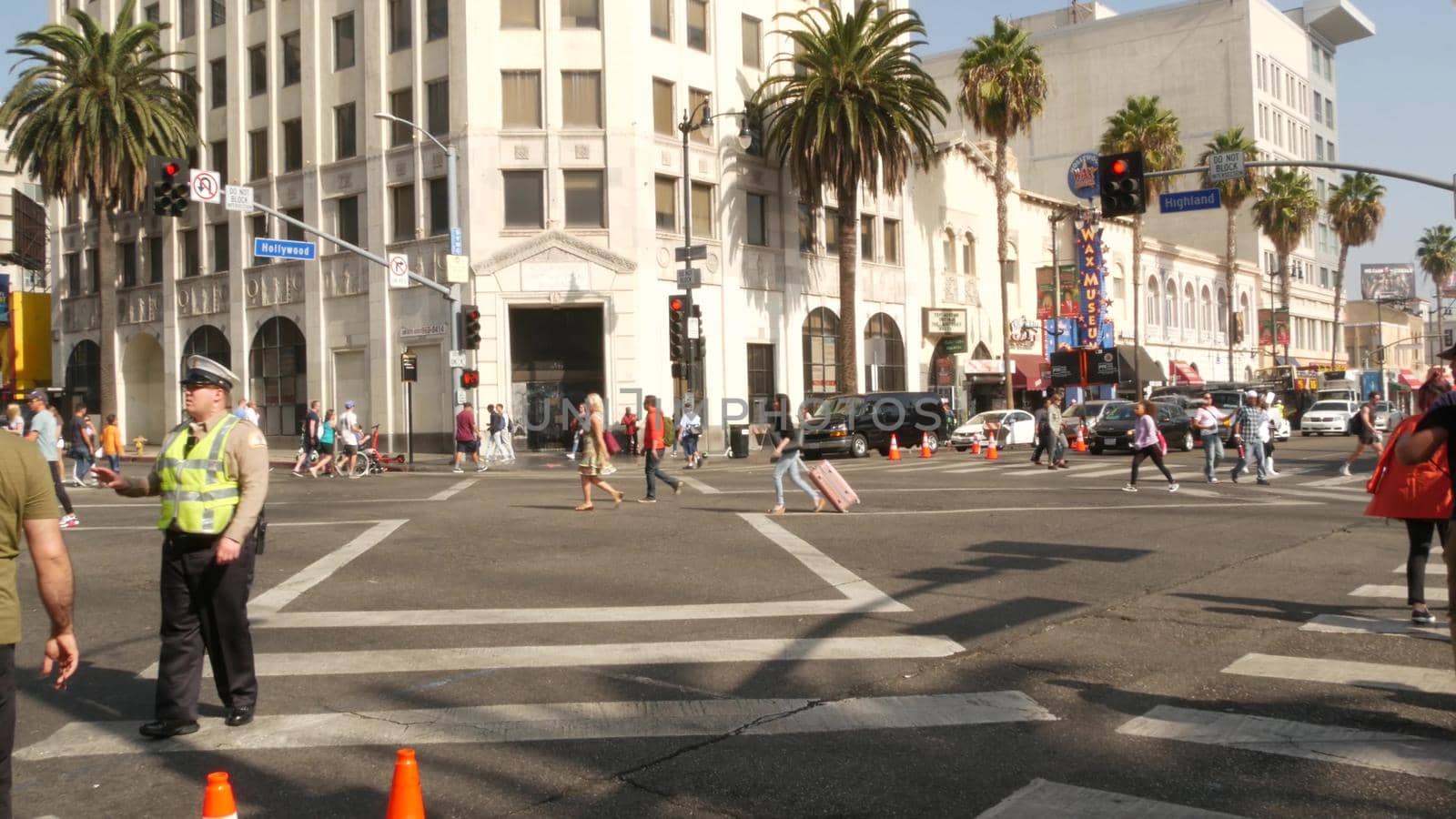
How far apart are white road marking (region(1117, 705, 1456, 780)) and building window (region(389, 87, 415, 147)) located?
36192 mm

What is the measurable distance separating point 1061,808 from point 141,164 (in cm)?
4349

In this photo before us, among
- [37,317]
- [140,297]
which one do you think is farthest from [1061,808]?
[37,317]

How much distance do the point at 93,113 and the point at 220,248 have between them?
20.5 ft

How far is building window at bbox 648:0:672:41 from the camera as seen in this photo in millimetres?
39031

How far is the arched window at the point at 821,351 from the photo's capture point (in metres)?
43.7

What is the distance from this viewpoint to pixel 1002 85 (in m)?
45.4

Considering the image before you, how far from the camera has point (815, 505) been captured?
17.3m

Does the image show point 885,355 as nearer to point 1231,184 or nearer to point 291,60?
point 1231,184

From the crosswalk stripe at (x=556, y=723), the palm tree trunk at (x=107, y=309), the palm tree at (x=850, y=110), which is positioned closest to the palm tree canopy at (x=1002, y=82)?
the palm tree at (x=850, y=110)

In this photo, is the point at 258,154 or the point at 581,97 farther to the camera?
the point at 258,154

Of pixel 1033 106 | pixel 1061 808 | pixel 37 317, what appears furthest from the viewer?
pixel 37 317

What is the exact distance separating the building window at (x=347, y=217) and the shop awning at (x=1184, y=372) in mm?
42896

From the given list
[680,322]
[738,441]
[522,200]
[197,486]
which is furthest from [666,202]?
[197,486]

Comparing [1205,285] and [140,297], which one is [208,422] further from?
[1205,285]
